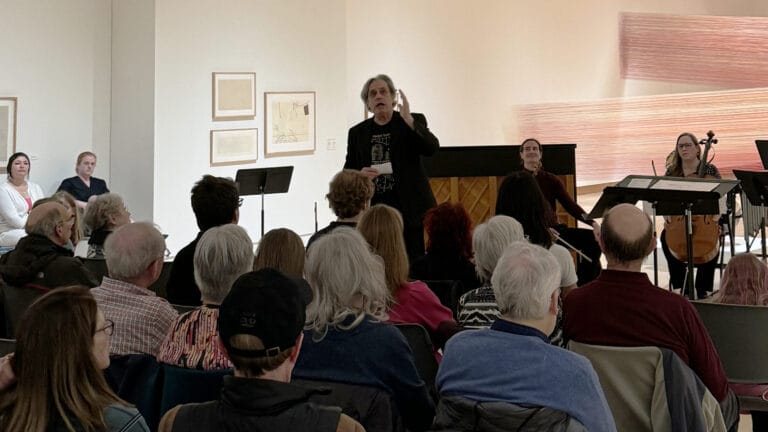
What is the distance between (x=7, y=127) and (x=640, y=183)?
5.87m

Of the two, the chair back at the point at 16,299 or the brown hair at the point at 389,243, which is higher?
the brown hair at the point at 389,243

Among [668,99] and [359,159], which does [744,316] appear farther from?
[668,99]

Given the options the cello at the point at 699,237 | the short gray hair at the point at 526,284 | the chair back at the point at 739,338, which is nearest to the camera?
the short gray hair at the point at 526,284

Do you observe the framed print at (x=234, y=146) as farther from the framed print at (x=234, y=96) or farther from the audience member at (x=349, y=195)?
the audience member at (x=349, y=195)

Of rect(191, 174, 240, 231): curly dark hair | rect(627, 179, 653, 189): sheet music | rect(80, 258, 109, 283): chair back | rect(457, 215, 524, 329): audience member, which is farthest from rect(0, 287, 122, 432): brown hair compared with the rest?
rect(627, 179, 653, 189): sheet music

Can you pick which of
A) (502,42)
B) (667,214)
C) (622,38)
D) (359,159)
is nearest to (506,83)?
(502,42)

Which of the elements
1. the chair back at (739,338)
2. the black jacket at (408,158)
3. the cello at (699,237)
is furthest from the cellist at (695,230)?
the chair back at (739,338)

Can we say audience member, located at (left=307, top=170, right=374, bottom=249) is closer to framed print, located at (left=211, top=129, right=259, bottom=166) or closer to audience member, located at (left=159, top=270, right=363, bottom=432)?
audience member, located at (left=159, top=270, right=363, bottom=432)

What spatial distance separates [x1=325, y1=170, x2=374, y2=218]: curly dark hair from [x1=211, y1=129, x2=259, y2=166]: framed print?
5869mm

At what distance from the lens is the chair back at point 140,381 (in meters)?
3.10

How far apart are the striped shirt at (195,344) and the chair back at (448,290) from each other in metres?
1.65

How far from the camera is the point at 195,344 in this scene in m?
2.98

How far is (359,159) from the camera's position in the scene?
637 centimetres

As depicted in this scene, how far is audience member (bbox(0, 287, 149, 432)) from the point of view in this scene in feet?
6.45
